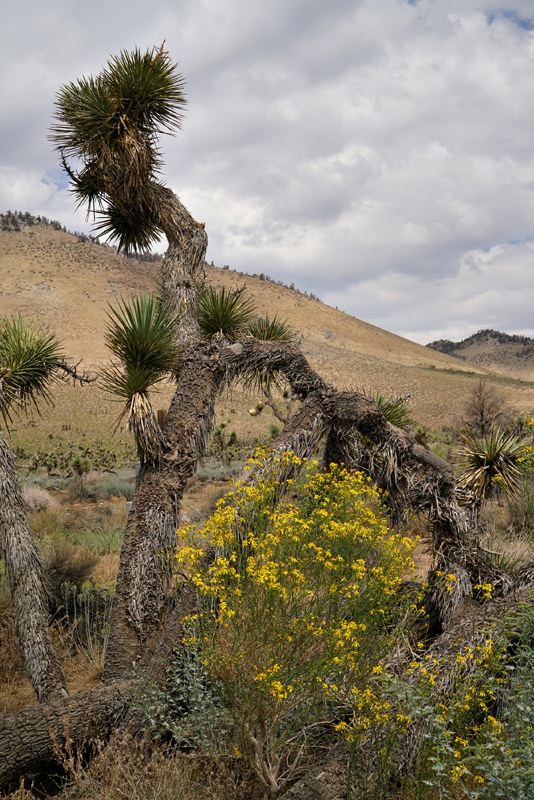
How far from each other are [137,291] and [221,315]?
87.8 meters

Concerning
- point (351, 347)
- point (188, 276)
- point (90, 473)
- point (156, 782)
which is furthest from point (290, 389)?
point (351, 347)

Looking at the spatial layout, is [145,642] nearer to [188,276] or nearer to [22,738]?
[22,738]

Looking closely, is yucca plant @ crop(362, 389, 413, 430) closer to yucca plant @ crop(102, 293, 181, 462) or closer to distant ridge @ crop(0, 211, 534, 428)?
yucca plant @ crop(102, 293, 181, 462)

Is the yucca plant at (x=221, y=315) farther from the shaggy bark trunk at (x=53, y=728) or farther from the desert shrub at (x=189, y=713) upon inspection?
the shaggy bark trunk at (x=53, y=728)

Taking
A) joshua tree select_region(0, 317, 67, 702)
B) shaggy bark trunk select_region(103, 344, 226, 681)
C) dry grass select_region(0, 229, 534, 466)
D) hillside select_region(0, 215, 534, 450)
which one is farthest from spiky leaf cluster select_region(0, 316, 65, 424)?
hillside select_region(0, 215, 534, 450)

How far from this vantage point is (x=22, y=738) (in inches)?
166

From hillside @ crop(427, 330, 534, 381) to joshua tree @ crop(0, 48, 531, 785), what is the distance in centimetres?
13182

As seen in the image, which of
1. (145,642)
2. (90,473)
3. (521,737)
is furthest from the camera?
(90,473)

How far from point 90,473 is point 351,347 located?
78.6 metres

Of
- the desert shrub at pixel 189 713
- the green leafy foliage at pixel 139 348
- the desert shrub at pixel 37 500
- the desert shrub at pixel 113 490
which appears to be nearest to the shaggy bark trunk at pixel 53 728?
the desert shrub at pixel 189 713

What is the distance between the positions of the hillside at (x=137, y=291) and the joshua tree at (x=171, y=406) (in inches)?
1287

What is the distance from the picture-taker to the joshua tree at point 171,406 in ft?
17.4

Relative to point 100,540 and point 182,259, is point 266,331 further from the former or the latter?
point 100,540

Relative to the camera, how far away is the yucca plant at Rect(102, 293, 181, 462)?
18.1 ft
